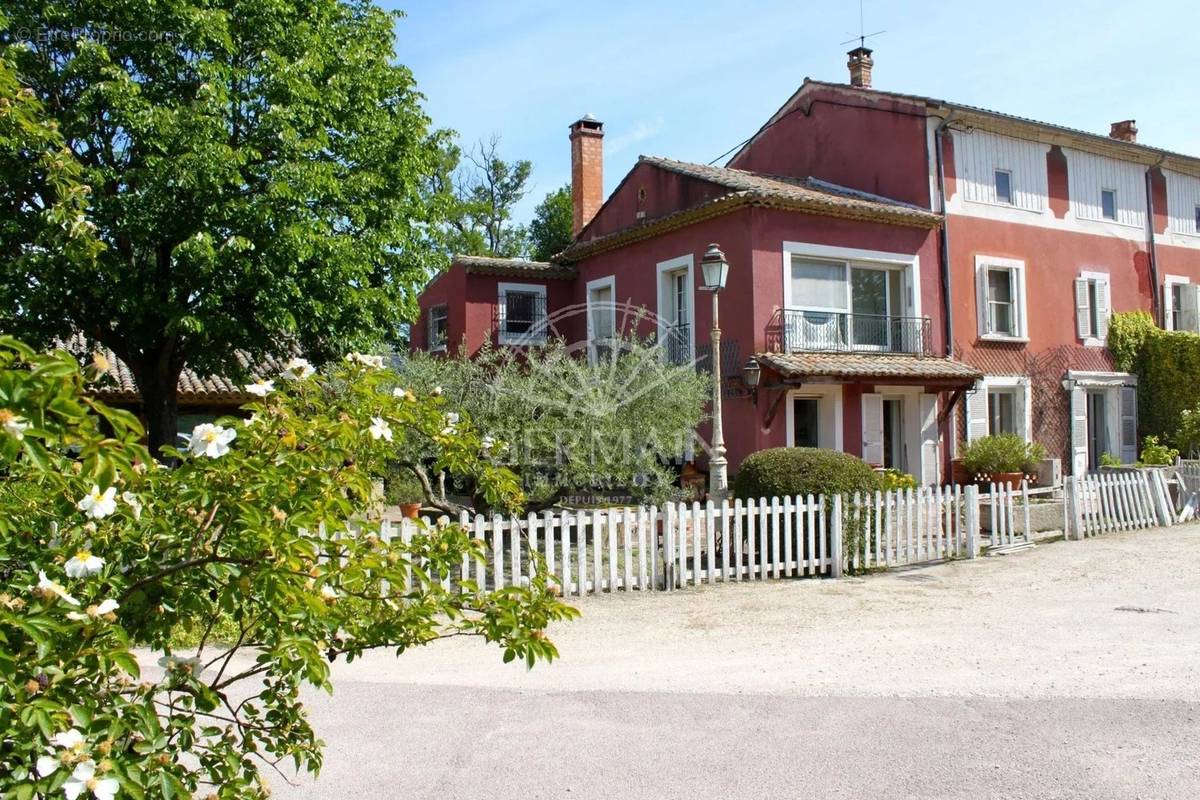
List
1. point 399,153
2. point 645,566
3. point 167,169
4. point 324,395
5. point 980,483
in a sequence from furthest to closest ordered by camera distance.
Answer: point 980,483 < point 399,153 < point 167,169 < point 645,566 < point 324,395

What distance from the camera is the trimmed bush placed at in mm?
10625

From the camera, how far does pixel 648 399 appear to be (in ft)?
36.7

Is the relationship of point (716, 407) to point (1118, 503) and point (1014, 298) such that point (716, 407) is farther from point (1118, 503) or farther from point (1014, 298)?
point (1014, 298)

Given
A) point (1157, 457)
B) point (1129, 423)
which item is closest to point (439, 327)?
point (1157, 457)

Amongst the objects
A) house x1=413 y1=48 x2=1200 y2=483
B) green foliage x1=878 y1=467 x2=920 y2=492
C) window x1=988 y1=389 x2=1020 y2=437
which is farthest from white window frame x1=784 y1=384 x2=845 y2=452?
window x1=988 y1=389 x2=1020 y2=437

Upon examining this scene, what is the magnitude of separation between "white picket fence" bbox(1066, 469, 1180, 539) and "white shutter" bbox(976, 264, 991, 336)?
543 centimetres

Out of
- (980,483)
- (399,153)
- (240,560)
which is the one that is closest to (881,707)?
(240,560)

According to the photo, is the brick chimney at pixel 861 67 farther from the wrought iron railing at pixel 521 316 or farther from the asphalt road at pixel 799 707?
the asphalt road at pixel 799 707

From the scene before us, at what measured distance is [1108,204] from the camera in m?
21.9

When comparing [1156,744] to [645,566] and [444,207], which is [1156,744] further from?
[444,207]

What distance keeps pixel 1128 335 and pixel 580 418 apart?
16.9 m

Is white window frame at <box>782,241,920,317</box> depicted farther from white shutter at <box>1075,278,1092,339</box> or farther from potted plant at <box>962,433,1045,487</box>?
white shutter at <box>1075,278,1092,339</box>

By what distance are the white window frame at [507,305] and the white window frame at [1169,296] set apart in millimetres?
15286

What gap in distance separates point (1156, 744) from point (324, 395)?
455cm
